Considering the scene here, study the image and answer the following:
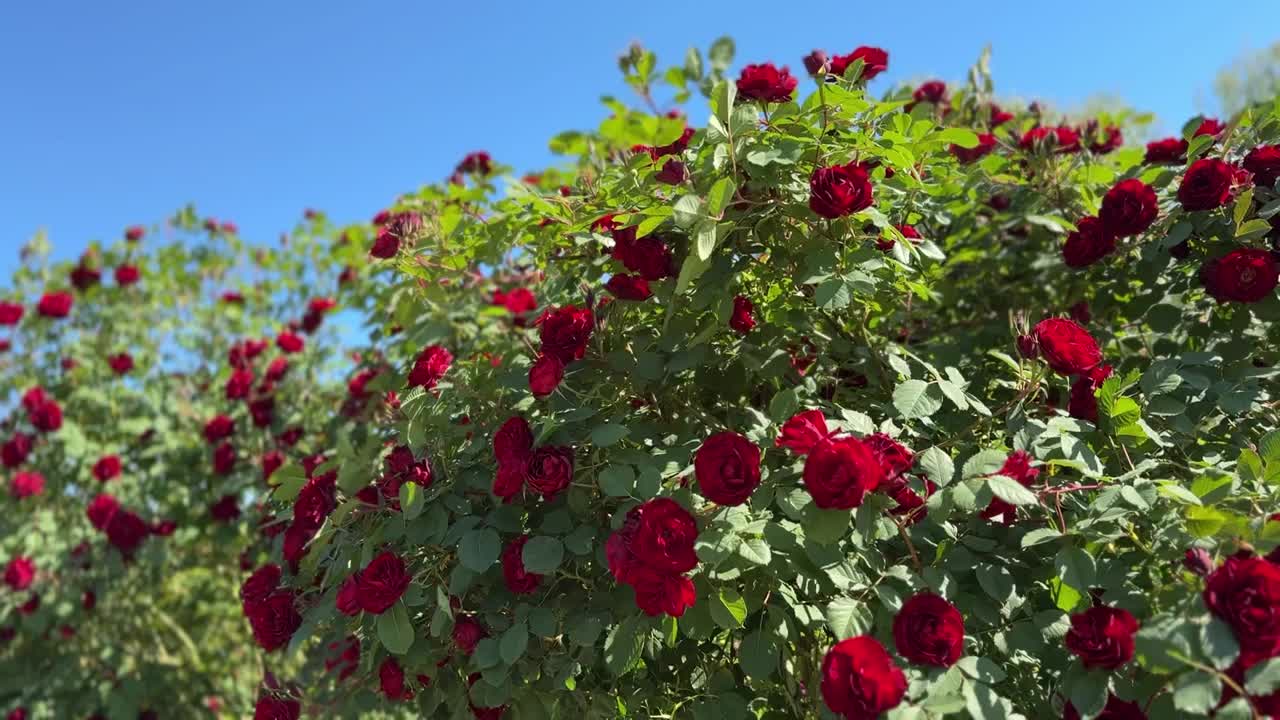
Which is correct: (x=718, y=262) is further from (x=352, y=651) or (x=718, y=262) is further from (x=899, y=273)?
(x=352, y=651)

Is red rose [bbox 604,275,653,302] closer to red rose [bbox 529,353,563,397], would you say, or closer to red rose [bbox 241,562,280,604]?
red rose [bbox 529,353,563,397]

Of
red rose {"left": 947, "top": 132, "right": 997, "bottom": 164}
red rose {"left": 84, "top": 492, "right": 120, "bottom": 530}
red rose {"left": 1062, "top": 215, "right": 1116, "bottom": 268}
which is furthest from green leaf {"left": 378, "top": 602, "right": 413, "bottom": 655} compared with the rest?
red rose {"left": 84, "top": 492, "right": 120, "bottom": 530}

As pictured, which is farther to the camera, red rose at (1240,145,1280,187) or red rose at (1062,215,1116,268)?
red rose at (1062,215,1116,268)

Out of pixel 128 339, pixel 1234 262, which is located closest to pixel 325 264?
pixel 128 339

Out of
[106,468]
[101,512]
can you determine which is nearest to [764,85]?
[101,512]

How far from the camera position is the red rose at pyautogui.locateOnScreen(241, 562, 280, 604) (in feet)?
6.46

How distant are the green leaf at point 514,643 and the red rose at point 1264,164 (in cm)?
183

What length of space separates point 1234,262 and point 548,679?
166 centimetres

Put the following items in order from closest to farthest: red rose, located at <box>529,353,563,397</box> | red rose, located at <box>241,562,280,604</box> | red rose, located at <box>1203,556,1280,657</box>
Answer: red rose, located at <box>1203,556,1280,657</box>, red rose, located at <box>529,353,563,397</box>, red rose, located at <box>241,562,280,604</box>

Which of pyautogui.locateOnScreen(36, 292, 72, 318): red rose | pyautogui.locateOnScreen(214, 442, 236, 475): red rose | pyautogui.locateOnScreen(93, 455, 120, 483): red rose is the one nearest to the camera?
pyautogui.locateOnScreen(214, 442, 236, 475): red rose

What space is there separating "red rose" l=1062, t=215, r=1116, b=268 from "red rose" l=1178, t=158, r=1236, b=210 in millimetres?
169

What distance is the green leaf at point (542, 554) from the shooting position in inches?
57.4

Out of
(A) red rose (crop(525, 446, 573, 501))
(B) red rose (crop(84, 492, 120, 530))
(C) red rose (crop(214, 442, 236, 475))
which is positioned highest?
(C) red rose (crop(214, 442, 236, 475))

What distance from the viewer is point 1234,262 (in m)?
1.80
